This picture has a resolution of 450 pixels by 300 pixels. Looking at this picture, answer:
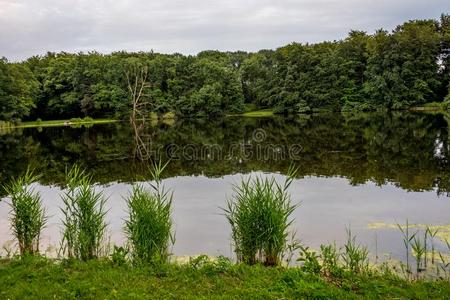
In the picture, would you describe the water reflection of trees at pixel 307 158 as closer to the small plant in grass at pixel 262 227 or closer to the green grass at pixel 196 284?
the small plant in grass at pixel 262 227

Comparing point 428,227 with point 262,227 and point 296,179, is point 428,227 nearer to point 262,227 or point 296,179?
point 262,227

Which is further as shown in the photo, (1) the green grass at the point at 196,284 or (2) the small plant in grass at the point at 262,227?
(2) the small plant in grass at the point at 262,227

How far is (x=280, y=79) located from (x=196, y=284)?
71.4m

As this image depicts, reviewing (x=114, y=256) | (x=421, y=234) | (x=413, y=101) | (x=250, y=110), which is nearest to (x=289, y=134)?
(x=421, y=234)

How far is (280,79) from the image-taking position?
249 ft

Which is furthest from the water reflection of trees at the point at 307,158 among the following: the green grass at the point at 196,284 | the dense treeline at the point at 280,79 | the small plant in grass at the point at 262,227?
the dense treeline at the point at 280,79

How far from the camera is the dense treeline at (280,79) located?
217 feet

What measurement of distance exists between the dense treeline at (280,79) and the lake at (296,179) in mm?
34525

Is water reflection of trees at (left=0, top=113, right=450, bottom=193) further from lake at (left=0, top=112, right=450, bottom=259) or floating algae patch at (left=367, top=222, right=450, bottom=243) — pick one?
floating algae patch at (left=367, top=222, right=450, bottom=243)

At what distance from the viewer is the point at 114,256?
800 centimetres

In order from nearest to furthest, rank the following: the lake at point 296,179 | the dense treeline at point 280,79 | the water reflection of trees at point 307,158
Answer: the lake at point 296,179 → the water reflection of trees at point 307,158 → the dense treeline at point 280,79

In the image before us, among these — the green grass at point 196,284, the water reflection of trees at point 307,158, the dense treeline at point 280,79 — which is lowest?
the green grass at point 196,284

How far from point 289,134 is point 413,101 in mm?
36968

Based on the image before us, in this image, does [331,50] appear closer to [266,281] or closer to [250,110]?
[250,110]
